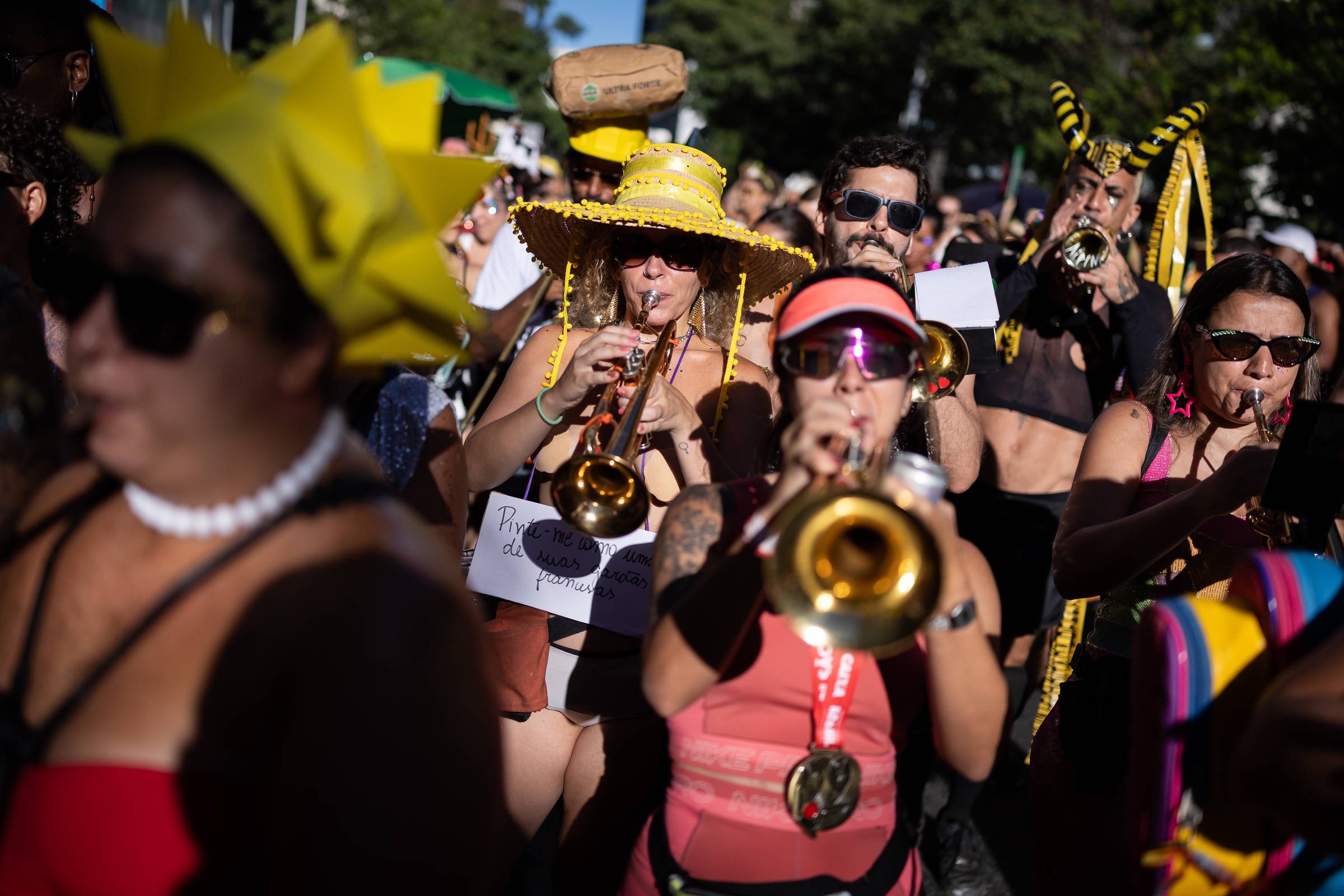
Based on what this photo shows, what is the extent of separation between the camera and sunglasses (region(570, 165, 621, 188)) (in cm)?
516

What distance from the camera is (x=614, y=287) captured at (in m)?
3.45

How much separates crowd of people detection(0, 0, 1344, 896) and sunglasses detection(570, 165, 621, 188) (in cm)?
161

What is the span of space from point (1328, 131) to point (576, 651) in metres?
13.3

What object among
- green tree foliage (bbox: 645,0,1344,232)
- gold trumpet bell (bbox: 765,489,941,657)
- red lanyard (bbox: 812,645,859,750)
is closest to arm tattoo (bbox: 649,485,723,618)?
red lanyard (bbox: 812,645,859,750)

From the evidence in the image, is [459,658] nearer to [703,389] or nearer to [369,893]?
[369,893]

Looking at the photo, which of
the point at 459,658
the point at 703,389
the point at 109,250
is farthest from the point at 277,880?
the point at 703,389

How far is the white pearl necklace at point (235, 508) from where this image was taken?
4.68 feet

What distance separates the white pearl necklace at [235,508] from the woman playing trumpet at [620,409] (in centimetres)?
132

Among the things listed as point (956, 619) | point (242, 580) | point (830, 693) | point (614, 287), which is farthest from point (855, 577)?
point (614, 287)

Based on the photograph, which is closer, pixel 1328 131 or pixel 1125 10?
pixel 1328 131

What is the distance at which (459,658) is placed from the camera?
1443mm

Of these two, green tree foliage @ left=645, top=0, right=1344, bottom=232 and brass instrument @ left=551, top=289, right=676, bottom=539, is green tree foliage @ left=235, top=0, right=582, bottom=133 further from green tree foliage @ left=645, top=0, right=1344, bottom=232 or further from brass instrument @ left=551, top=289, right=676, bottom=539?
brass instrument @ left=551, top=289, right=676, bottom=539

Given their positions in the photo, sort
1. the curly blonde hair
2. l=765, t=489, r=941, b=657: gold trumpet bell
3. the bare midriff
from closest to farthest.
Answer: l=765, t=489, r=941, b=657: gold trumpet bell
the curly blonde hair
the bare midriff

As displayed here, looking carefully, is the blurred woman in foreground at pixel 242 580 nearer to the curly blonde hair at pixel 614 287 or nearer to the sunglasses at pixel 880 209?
the curly blonde hair at pixel 614 287
